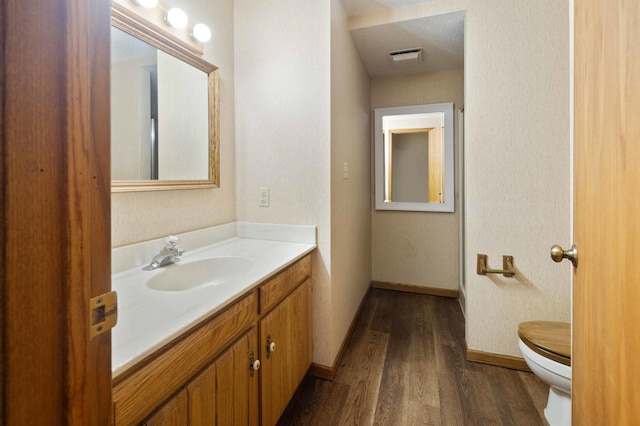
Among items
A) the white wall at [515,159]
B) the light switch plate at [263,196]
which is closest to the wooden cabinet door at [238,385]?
the light switch plate at [263,196]

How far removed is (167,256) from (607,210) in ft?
4.74

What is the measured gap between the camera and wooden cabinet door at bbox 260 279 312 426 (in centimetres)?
122

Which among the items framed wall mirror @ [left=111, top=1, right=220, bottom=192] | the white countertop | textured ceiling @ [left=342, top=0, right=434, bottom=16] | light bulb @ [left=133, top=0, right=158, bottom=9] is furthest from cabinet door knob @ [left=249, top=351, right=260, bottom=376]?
textured ceiling @ [left=342, top=0, right=434, bottom=16]

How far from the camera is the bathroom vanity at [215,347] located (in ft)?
2.31

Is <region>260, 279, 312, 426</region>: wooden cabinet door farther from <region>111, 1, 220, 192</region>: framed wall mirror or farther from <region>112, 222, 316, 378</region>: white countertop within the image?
<region>111, 1, 220, 192</region>: framed wall mirror

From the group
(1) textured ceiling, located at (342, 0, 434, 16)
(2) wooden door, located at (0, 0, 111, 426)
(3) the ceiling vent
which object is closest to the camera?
(2) wooden door, located at (0, 0, 111, 426)

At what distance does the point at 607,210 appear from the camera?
61 cm

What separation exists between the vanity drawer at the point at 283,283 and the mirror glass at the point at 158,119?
679mm

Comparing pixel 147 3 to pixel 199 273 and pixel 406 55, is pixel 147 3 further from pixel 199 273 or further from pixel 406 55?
pixel 406 55

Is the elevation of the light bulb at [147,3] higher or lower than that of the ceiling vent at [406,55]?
lower

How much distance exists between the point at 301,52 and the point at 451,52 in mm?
1495

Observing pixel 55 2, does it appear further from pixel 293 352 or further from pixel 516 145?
pixel 516 145

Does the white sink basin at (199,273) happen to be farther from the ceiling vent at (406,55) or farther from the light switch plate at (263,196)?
the ceiling vent at (406,55)

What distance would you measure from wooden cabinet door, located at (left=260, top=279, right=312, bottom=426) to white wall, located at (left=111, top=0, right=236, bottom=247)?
0.67 m
